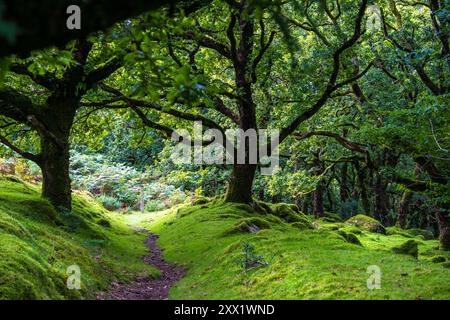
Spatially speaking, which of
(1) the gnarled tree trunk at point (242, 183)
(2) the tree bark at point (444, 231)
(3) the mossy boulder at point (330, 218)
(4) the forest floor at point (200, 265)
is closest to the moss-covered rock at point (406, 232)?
(3) the mossy boulder at point (330, 218)

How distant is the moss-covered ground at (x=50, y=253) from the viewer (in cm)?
747

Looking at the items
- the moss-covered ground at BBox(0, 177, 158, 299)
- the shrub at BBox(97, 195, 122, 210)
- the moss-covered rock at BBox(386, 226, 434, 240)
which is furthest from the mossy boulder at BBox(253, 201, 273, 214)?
the shrub at BBox(97, 195, 122, 210)

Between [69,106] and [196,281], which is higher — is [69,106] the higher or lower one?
the higher one

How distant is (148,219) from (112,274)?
18.7m

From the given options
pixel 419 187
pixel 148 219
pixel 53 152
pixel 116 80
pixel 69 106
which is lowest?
pixel 148 219

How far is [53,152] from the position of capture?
15023 millimetres

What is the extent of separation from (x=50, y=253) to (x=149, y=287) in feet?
8.61

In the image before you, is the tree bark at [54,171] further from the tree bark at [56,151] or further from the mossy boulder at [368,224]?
the mossy boulder at [368,224]

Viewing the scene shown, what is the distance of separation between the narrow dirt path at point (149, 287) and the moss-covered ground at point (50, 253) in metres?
0.27

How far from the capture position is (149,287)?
11.0m
